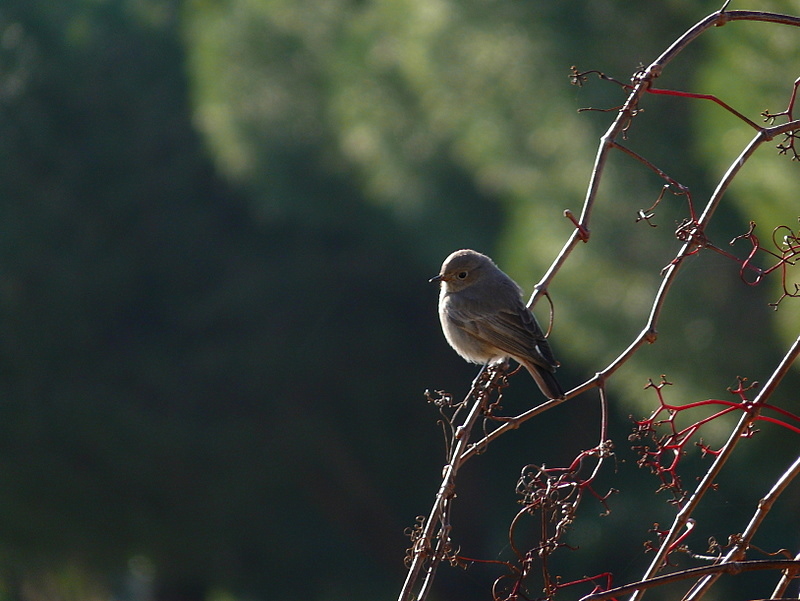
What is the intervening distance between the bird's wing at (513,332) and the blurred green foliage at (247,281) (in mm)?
2225

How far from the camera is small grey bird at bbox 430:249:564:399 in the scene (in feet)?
7.97

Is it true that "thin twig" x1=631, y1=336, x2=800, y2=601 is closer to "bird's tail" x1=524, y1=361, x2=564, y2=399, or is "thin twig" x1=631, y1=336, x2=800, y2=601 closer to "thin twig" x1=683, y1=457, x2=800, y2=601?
"thin twig" x1=683, y1=457, x2=800, y2=601

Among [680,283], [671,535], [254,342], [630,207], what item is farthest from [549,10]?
[671,535]

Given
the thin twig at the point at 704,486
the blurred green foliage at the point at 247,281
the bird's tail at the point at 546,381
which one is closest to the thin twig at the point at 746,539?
the thin twig at the point at 704,486

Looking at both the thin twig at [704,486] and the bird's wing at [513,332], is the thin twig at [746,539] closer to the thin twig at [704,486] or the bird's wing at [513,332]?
the thin twig at [704,486]

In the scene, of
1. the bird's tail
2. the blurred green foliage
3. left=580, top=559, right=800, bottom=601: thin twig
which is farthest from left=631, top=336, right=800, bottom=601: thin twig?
the blurred green foliage

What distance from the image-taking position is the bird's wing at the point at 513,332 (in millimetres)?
2422

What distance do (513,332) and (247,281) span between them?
4665 millimetres

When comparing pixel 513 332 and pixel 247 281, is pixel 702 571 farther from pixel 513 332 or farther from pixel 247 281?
pixel 247 281

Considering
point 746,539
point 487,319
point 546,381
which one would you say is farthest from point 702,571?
point 487,319

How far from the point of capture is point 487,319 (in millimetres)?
2645

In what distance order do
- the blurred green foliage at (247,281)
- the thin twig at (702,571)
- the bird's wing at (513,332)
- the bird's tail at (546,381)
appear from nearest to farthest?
the thin twig at (702,571) → the bird's tail at (546,381) → the bird's wing at (513,332) → the blurred green foliage at (247,281)

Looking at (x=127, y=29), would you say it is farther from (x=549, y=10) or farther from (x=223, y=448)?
(x=549, y=10)

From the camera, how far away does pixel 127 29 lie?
7.30 m
